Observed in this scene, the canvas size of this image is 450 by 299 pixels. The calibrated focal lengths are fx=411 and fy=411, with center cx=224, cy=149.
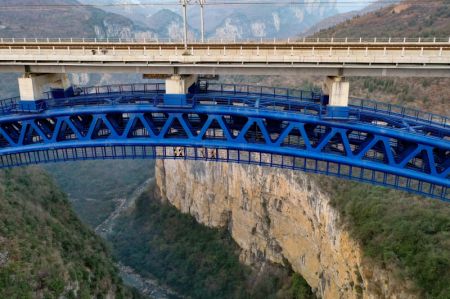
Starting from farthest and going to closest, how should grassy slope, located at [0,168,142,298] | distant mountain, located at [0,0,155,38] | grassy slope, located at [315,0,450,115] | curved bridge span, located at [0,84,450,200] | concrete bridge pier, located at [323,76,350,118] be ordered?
1. distant mountain, located at [0,0,155,38]
2. grassy slope, located at [315,0,450,115]
3. grassy slope, located at [0,168,142,298]
4. concrete bridge pier, located at [323,76,350,118]
5. curved bridge span, located at [0,84,450,200]

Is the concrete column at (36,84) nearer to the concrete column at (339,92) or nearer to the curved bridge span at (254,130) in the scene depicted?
the curved bridge span at (254,130)

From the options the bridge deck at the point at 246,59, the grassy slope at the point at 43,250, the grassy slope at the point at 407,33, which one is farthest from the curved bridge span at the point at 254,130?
the grassy slope at the point at 407,33

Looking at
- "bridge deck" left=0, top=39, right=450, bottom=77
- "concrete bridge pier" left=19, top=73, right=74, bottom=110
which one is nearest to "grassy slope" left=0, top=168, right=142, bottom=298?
"concrete bridge pier" left=19, top=73, right=74, bottom=110

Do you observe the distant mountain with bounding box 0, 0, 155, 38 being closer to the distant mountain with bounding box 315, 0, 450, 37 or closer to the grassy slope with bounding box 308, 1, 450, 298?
the distant mountain with bounding box 315, 0, 450, 37

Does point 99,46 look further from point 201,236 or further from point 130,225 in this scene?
point 130,225

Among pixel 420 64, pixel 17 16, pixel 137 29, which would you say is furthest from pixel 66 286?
pixel 137 29
